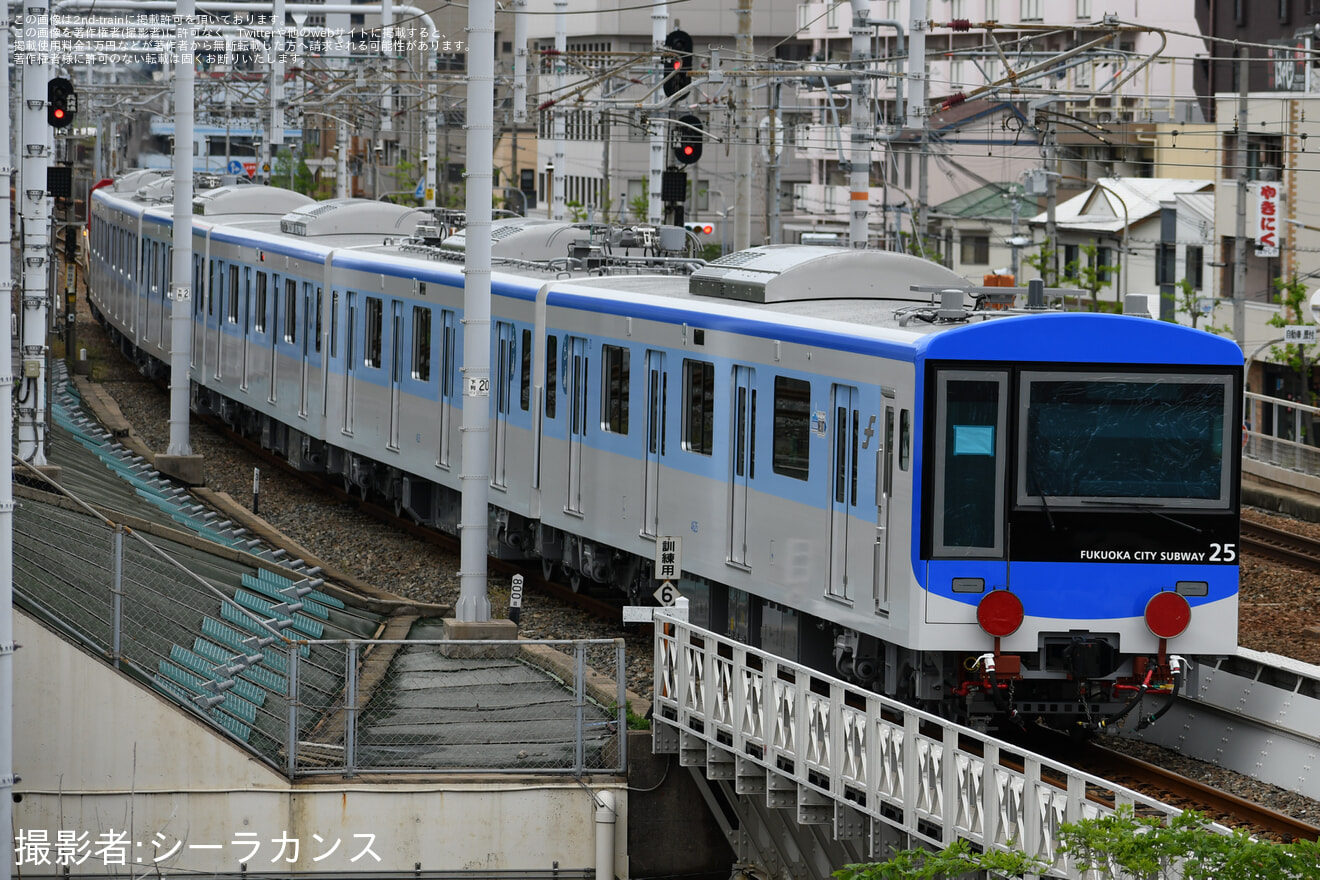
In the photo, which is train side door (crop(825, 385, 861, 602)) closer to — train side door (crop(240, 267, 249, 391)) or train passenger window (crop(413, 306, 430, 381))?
train passenger window (crop(413, 306, 430, 381))

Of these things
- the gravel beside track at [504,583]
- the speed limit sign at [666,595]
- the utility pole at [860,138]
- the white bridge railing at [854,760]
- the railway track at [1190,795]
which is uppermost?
the utility pole at [860,138]

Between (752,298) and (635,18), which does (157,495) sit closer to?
(752,298)

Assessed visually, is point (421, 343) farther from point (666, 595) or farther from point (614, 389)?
point (666, 595)

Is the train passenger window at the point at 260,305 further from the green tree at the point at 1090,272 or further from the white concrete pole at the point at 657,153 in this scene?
the green tree at the point at 1090,272

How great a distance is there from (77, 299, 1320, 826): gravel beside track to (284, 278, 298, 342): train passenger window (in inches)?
73.4

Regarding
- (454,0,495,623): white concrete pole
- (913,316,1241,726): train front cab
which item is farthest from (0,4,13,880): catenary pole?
(913,316,1241,726): train front cab

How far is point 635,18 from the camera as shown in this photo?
77438mm

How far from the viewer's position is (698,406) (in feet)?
49.0

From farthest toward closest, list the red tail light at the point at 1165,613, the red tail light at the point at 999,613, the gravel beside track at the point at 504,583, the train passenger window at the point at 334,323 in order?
the train passenger window at the point at 334,323
the gravel beside track at the point at 504,583
the red tail light at the point at 1165,613
the red tail light at the point at 999,613

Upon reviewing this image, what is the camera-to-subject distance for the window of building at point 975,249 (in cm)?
5384

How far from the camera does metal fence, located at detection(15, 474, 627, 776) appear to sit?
13305 millimetres

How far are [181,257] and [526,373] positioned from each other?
758cm

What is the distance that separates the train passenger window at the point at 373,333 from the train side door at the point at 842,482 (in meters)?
9.67

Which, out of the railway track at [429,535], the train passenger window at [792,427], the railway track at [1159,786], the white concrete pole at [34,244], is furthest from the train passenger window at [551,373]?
the railway track at [1159,786]
